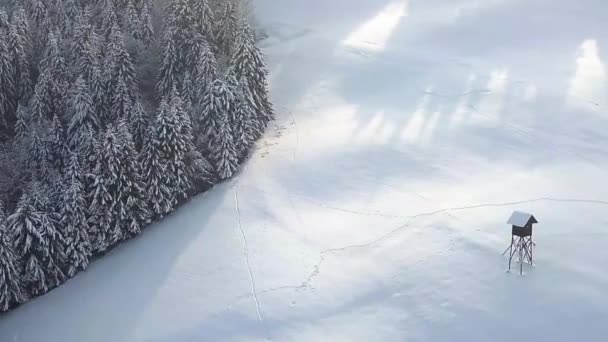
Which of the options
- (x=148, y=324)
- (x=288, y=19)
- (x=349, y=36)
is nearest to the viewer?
(x=148, y=324)

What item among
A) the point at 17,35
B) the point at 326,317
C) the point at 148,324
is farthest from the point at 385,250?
the point at 17,35

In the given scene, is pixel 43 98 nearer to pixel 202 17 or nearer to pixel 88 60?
pixel 88 60

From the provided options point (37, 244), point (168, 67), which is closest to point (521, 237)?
point (37, 244)

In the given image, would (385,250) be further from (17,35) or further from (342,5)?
(342,5)

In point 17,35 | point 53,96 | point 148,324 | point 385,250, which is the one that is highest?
point 17,35

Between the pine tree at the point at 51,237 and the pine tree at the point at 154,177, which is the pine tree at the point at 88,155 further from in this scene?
the pine tree at the point at 154,177

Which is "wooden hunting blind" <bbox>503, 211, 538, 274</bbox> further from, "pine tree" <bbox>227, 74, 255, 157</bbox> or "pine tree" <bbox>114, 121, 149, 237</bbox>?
"pine tree" <bbox>114, 121, 149, 237</bbox>

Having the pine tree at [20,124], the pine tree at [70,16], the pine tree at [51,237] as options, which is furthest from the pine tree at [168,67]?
the pine tree at [51,237]
